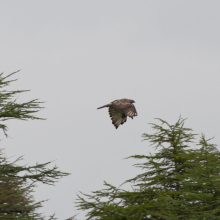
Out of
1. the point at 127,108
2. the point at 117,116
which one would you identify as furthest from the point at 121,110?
the point at 117,116

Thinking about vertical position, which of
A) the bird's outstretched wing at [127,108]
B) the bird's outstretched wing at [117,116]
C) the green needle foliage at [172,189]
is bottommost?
the green needle foliage at [172,189]

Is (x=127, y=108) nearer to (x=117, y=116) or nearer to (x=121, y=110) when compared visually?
(x=121, y=110)

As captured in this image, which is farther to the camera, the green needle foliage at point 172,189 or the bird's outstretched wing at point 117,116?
the bird's outstretched wing at point 117,116

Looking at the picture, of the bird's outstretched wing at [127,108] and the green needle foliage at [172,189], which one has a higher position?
the bird's outstretched wing at [127,108]

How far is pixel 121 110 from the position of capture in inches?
636

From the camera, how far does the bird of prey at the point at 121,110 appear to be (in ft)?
52.6

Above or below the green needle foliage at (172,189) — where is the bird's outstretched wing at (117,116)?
above

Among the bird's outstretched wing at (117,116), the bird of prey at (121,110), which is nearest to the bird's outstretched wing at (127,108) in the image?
the bird of prey at (121,110)

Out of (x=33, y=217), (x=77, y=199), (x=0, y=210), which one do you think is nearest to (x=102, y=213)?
(x=77, y=199)

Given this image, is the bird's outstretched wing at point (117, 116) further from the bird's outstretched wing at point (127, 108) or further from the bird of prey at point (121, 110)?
the bird's outstretched wing at point (127, 108)

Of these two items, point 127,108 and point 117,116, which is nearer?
point 127,108

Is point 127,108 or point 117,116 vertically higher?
point 117,116

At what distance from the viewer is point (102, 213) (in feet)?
43.7

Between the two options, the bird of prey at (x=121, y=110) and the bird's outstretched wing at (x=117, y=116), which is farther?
the bird's outstretched wing at (x=117, y=116)
